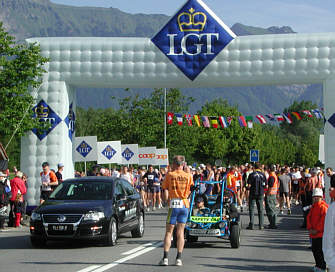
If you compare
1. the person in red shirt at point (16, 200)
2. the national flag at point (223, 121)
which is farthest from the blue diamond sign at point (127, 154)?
the person in red shirt at point (16, 200)

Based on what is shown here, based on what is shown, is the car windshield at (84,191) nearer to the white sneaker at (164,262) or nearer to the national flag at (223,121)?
the white sneaker at (164,262)

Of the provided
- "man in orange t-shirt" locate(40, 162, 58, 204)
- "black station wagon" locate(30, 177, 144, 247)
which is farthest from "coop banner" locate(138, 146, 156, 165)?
"black station wagon" locate(30, 177, 144, 247)

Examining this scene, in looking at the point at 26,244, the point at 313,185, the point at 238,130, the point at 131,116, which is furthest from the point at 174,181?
the point at 238,130

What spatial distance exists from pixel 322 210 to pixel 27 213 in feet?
44.9

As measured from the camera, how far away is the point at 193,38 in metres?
21.9

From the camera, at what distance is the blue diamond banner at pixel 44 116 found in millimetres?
22578

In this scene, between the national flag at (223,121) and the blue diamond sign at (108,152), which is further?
the national flag at (223,121)

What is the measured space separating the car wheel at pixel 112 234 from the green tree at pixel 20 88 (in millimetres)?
8939

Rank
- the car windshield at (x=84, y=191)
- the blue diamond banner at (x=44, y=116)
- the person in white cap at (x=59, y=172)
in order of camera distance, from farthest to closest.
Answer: the blue diamond banner at (x=44, y=116)
the person in white cap at (x=59, y=172)
the car windshield at (x=84, y=191)

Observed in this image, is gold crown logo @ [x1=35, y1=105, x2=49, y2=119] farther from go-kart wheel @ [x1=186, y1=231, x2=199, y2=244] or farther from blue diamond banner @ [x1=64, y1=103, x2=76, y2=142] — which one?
go-kart wheel @ [x1=186, y1=231, x2=199, y2=244]

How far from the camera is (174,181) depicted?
1132 cm

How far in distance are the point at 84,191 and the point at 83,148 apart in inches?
357

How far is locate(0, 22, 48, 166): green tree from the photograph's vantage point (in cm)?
2219

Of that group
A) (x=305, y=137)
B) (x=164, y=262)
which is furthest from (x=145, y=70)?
(x=305, y=137)
